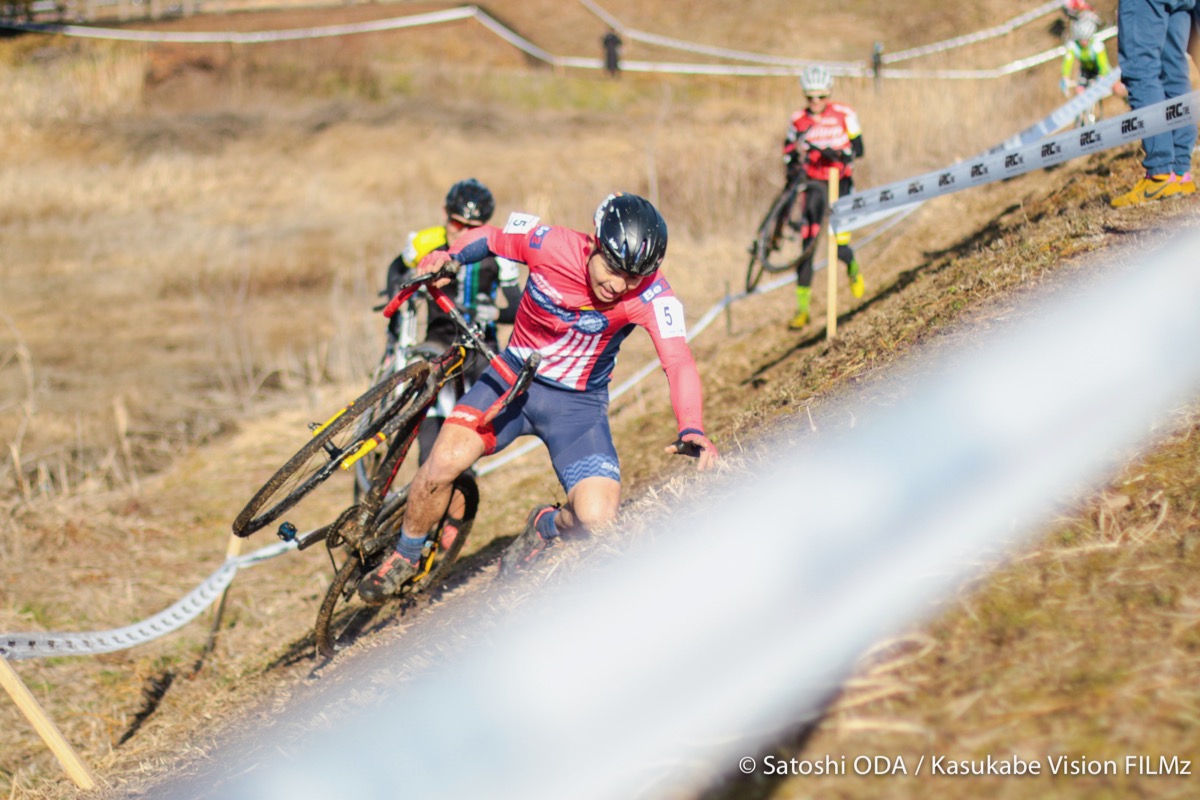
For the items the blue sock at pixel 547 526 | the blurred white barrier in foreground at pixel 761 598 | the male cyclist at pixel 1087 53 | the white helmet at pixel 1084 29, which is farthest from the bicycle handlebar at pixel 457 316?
the white helmet at pixel 1084 29

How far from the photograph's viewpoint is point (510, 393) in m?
5.51

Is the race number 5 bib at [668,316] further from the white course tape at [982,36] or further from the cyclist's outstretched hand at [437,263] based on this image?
the white course tape at [982,36]

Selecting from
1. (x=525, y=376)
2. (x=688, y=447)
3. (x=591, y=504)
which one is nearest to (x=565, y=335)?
(x=525, y=376)

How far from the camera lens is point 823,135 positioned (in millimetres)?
10586

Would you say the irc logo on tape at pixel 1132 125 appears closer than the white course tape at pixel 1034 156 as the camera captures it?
No

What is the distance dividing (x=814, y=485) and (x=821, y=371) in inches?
110

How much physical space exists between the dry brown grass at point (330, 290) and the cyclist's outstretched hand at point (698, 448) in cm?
24

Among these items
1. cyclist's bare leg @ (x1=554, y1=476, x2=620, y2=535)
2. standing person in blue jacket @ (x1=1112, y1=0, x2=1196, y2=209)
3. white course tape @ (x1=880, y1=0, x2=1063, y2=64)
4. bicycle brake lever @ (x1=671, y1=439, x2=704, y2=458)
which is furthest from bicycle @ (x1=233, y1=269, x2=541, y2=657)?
white course tape @ (x1=880, y1=0, x2=1063, y2=64)

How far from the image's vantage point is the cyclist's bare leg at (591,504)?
213 inches

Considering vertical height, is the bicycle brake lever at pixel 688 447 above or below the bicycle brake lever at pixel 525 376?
below

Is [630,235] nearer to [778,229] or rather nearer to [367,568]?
[367,568]

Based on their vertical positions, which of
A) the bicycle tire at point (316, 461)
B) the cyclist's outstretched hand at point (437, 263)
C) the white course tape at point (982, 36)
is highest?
the white course tape at point (982, 36)

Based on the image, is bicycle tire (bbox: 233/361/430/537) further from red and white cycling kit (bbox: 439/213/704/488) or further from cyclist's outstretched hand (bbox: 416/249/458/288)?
cyclist's outstretched hand (bbox: 416/249/458/288)

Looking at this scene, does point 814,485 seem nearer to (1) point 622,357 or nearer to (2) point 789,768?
(2) point 789,768
